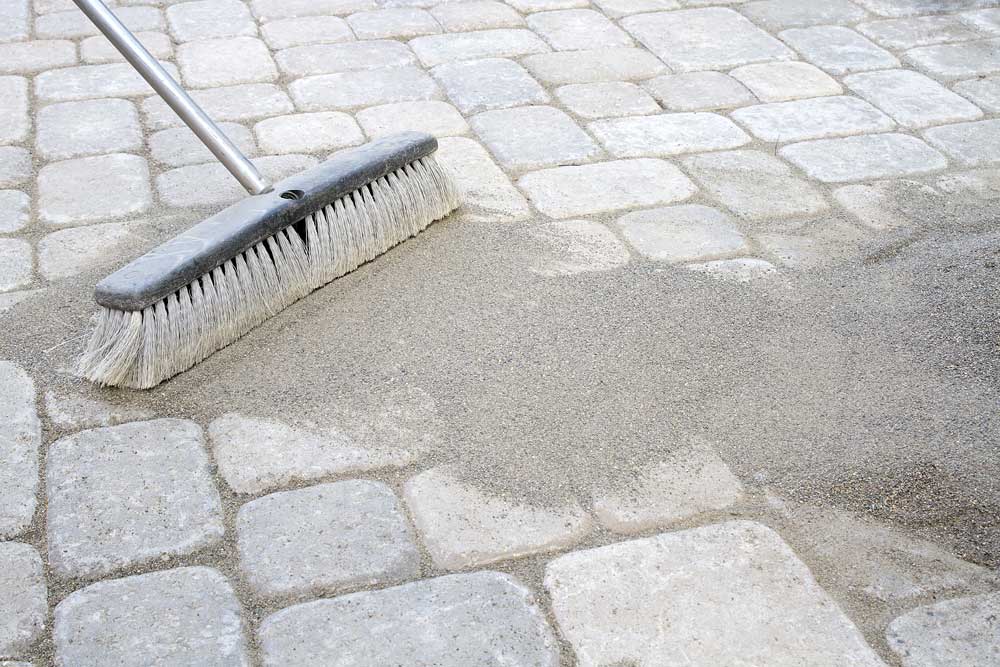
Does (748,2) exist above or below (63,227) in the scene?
above

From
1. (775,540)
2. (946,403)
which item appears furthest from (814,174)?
(775,540)

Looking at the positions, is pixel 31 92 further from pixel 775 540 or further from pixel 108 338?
pixel 775 540

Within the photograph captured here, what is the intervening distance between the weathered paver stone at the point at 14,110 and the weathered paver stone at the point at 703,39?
2428 mm

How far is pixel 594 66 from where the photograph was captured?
14.1 feet

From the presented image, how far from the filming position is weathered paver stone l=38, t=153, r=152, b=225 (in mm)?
3270

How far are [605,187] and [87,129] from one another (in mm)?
1808

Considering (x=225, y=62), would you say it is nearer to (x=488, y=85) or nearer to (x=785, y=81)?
(x=488, y=85)

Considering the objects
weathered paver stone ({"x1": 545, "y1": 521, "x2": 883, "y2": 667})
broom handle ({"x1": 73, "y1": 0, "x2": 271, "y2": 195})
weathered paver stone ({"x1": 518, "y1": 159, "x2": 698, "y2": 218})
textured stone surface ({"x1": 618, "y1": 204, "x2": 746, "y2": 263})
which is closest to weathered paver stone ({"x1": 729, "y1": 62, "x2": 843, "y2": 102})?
weathered paver stone ({"x1": 518, "y1": 159, "x2": 698, "y2": 218})

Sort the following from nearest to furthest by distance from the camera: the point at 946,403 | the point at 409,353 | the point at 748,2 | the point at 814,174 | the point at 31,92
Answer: the point at 946,403 < the point at 409,353 < the point at 814,174 < the point at 31,92 < the point at 748,2

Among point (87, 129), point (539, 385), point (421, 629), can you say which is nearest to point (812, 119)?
point (539, 385)

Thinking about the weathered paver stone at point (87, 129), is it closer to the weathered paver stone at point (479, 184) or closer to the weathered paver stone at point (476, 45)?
Result: the weathered paver stone at point (479, 184)

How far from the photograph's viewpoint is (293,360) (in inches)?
104

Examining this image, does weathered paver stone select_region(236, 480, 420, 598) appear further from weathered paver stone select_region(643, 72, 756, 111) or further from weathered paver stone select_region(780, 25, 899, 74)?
weathered paver stone select_region(780, 25, 899, 74)

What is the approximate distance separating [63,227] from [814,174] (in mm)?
2377
